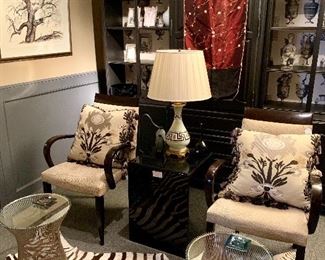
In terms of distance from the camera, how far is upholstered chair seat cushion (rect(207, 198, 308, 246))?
5.91 feet

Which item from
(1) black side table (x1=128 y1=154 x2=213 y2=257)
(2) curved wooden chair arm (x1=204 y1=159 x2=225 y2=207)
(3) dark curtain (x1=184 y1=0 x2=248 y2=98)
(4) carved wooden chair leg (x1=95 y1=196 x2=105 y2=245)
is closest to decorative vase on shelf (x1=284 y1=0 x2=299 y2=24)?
(3) dark curtain (x1=184 y1=0 x2=248 y2=98)

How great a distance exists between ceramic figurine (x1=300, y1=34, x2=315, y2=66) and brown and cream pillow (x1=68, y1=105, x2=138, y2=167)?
155 centimetres

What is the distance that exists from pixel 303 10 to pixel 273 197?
5.59 feet

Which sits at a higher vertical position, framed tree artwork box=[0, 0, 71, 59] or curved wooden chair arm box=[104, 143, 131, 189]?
framed tree artwork box=[0, 0, 71, 59]

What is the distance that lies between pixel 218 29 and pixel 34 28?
5.16 feet

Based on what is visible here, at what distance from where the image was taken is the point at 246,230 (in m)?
1.89

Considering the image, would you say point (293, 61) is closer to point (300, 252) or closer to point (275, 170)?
point (275, 170)

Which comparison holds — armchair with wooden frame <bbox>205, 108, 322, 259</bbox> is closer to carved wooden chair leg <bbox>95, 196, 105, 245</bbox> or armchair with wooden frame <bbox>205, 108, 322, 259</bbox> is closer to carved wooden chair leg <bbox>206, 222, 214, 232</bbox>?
carved wooden chair leg <bbox>206, 222, 214, 232</bbox>

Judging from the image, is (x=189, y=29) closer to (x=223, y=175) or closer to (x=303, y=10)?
(x=303, y=10)

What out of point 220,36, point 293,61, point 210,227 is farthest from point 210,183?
point 293,61

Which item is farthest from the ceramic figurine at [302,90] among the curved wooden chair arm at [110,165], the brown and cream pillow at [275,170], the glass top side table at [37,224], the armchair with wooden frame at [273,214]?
the glass top side table at [37,224]

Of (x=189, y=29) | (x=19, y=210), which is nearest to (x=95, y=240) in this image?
(x=19, y=210)

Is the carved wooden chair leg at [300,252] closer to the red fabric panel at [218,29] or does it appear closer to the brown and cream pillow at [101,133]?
the brown and cream pillow at [101,133]

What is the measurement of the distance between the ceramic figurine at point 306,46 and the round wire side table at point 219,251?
1.87 meters
